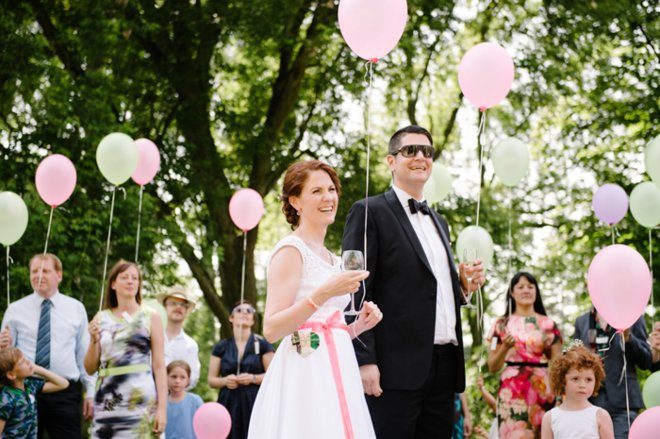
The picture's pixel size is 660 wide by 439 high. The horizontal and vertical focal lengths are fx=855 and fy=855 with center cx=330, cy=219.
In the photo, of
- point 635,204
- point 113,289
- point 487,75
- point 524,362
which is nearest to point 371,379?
point 113,289

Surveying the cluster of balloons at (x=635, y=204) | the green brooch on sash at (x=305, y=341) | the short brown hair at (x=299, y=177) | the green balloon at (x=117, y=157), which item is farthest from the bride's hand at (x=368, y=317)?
the green balloon at (x=117, y=157)

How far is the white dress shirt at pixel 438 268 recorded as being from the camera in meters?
4.23

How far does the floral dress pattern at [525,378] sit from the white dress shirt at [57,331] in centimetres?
326

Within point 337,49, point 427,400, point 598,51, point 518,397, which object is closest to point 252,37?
point 337,49

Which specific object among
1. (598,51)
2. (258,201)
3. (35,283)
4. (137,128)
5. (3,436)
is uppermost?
(598,51)

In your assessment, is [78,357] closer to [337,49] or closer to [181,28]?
[181,28]

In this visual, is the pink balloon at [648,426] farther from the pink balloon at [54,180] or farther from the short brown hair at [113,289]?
the pink balloon at [54,180]

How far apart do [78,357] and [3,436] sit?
108cm

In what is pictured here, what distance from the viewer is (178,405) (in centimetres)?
756

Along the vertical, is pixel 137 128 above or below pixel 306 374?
above

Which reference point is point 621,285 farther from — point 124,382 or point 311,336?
point 124,382

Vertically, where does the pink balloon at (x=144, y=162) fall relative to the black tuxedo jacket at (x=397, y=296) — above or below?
above

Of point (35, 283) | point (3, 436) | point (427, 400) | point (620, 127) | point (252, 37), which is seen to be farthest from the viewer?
point (620, 127)

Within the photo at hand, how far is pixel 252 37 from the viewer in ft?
44.0
